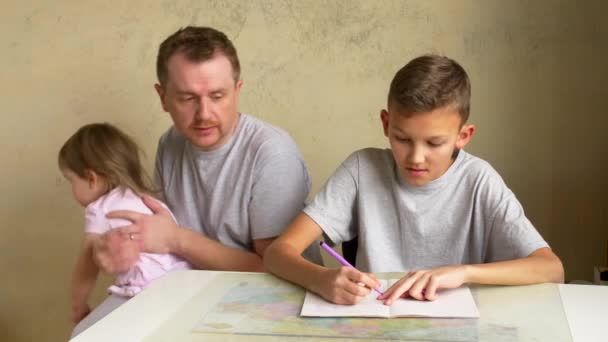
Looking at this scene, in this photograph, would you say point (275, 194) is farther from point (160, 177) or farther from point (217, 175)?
point (160, 177)

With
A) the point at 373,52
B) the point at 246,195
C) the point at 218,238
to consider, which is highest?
the point at 373,52

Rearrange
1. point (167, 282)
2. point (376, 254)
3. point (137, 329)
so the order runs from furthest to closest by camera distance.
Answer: point (376, 254) < point (167, 282) < point (137, 329)

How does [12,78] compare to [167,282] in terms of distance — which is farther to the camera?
[12,78]

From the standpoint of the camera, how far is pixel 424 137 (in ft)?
4.12

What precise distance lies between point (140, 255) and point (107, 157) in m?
0.27

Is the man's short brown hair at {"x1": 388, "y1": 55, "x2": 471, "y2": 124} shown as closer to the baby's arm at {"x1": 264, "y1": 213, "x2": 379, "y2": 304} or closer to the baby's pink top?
the baby's arm at {"x1": 264, "y1": 213, "x2": 379, "y2": 304}

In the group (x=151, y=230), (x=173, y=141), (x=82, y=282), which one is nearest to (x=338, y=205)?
(x=151, y=230)

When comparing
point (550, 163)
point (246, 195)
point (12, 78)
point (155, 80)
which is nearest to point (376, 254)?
point (246, 195)

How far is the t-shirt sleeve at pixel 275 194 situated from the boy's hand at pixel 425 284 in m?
0.55

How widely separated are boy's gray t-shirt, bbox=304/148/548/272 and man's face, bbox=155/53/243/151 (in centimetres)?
34

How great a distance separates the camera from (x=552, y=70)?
1.99 metres

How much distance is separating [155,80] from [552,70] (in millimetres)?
1321

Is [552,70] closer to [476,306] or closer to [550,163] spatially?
[550,163]

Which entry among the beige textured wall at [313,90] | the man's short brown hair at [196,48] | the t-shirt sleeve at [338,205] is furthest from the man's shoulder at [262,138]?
the beige textured wall at [313,90]
